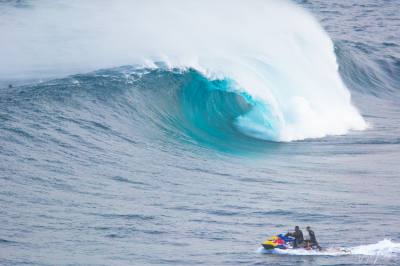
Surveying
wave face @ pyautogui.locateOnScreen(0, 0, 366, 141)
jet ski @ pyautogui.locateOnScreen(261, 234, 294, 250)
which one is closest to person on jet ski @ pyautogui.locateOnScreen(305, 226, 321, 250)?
jet ski @ pyautogui.locateOnScreen(261, 234, 294, 250)

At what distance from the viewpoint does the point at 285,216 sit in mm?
21234

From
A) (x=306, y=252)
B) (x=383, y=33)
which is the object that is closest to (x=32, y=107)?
(x=306, y=252)

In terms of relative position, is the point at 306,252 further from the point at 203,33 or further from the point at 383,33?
the point at 383,33

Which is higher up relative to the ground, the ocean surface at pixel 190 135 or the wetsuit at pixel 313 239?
the ocean surface at pixel 190 135

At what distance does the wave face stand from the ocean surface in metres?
0.09

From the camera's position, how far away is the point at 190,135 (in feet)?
96.3

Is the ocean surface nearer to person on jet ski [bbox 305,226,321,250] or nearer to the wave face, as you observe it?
the wave face

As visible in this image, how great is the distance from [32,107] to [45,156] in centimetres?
374

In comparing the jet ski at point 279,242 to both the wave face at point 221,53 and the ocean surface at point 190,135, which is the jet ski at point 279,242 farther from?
the wave face at point 221,53

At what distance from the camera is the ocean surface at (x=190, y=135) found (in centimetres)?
1903

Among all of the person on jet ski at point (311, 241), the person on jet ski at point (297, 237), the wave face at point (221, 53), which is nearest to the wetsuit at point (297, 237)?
the person on jet ski at point (297, 237)

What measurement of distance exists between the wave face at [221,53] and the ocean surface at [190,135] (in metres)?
0.09

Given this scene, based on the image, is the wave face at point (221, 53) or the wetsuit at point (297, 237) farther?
the wave face at point (221, 53)

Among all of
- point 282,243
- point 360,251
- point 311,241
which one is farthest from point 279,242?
point 360,251
